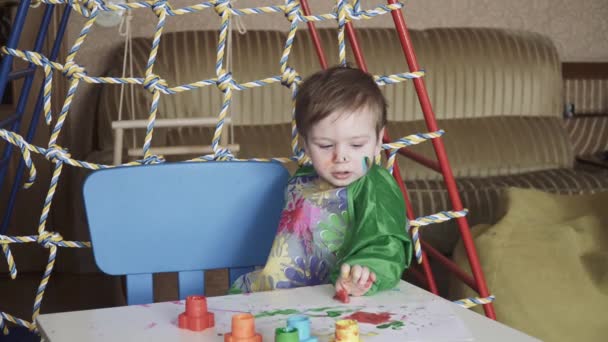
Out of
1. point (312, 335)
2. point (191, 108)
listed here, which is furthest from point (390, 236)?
point (191, 108)

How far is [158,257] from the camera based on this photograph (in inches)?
53.1

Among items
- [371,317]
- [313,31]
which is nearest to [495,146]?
[313,31]

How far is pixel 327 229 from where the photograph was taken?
1274 millimetres

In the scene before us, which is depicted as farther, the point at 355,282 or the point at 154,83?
the point at 154,83

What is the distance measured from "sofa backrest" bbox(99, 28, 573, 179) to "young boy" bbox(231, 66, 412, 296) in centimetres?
176

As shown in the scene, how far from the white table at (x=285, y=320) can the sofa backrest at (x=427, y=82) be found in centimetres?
201

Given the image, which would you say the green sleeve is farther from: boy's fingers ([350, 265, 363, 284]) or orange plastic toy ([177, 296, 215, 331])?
orange plastic toy ([177, 296, 215, 331])

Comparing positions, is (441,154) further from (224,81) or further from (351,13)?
(224,81)

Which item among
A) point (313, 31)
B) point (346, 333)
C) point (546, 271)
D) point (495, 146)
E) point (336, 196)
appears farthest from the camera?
point (495, 146)

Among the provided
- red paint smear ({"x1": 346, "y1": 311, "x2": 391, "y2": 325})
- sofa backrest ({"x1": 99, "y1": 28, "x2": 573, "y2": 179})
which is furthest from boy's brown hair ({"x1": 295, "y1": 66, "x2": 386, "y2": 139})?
sofa backrest ({"x1": 99, "y1": 28, "x2": 573, "y2": 179})

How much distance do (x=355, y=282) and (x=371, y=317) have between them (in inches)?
3.9

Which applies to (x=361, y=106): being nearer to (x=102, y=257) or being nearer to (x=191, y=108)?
(x=102, y=257)

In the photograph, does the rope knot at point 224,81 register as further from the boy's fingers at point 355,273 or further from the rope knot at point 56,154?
the boy's fingers at point 355,273

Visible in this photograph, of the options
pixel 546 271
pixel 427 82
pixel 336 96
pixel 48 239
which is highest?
pixel 336 96
